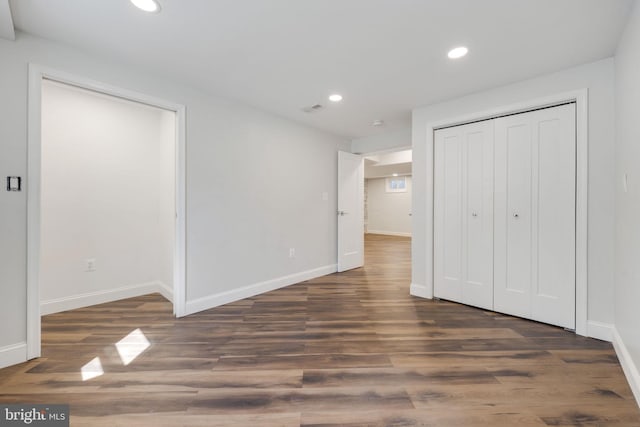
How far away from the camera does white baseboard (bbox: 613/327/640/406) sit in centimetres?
157

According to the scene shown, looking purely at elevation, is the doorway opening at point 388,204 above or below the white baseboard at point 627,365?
above

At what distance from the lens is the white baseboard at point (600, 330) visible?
2201 millimetres

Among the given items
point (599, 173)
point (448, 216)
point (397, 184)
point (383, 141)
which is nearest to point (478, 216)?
point (448, 216)

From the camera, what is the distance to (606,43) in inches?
79.6

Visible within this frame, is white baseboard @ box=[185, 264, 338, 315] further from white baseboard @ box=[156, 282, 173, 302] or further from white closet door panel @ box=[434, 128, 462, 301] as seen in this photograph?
white closet door panel @ box=[434, 128, 462, 301]

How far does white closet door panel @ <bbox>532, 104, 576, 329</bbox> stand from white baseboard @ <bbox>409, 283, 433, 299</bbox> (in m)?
0.99

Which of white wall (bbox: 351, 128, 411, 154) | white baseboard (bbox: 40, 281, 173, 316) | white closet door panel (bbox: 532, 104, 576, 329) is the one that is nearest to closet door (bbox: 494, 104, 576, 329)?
white closet door panel (bbox: 532, 104, 576, 329)

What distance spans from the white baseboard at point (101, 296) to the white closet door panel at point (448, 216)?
10.6 ft

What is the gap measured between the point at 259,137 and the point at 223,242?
1.39 metres

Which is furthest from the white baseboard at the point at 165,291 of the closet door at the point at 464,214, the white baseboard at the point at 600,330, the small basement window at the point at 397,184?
the small basement window at the point at 397,184

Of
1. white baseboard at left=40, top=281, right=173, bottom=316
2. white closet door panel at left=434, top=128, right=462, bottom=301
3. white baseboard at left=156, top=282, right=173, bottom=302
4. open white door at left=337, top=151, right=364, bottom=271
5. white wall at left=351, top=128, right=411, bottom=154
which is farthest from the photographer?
open white door at left=337, top=151, right=364, bottom=271

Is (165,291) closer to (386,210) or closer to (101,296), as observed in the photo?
(101,296)

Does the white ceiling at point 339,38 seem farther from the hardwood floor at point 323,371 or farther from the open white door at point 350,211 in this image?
the hardwood floor at point 323,371

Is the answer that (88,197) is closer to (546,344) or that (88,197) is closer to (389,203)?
(546,344)
